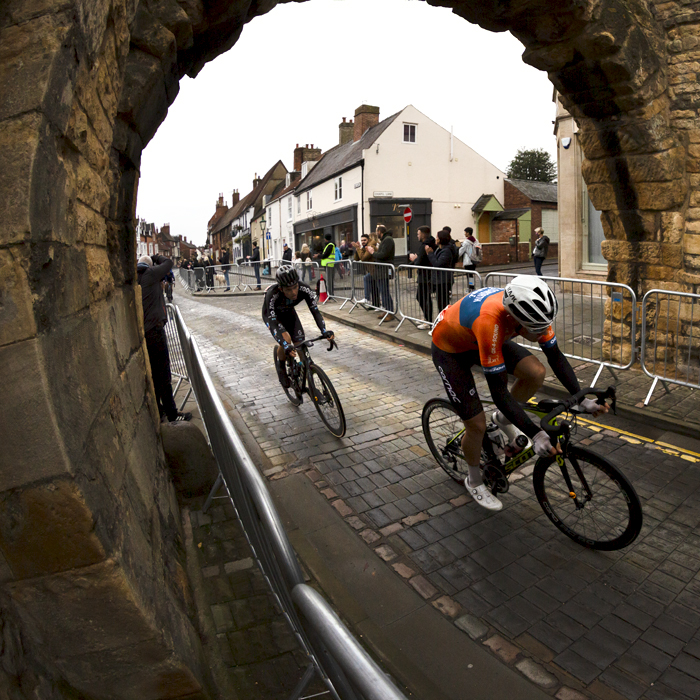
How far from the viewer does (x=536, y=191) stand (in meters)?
35.0

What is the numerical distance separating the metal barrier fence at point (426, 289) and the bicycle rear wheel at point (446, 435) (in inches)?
170

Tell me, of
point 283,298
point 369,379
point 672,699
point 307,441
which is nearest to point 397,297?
point 369,379

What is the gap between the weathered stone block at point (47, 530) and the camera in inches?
67.6

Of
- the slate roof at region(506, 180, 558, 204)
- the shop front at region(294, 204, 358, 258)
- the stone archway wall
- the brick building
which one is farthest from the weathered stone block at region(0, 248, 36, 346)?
the slate roof at region(506, 180, 558, 204)

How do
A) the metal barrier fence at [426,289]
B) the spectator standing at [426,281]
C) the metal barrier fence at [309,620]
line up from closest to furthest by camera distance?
the metal barrier fence at [309,620] < the metal barrier fence at [426,289] < the spectator standing at [426,281]

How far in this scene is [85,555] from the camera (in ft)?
5.97

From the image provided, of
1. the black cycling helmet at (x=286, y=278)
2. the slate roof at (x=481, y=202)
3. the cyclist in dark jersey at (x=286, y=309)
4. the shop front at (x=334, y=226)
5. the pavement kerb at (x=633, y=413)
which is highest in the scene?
the slate roof at (x=481, y=202)

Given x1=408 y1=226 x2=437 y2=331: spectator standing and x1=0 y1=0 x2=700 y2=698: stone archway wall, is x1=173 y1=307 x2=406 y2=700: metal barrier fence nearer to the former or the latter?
x1=0 y1=0 x2=700 y2=698: stone archway wall

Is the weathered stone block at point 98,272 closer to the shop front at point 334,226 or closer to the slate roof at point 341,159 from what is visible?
the shop front at point 334,226

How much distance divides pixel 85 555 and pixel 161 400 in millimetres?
4173

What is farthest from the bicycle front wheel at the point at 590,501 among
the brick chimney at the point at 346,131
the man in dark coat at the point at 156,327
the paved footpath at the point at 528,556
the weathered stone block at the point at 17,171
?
the brick chimney at the point at 346,131

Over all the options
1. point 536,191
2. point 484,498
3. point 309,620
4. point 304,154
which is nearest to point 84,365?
point 309,620

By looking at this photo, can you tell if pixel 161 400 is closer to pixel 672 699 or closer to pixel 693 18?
pixel 672 699

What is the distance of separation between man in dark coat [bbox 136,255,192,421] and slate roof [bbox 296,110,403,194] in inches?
1046
